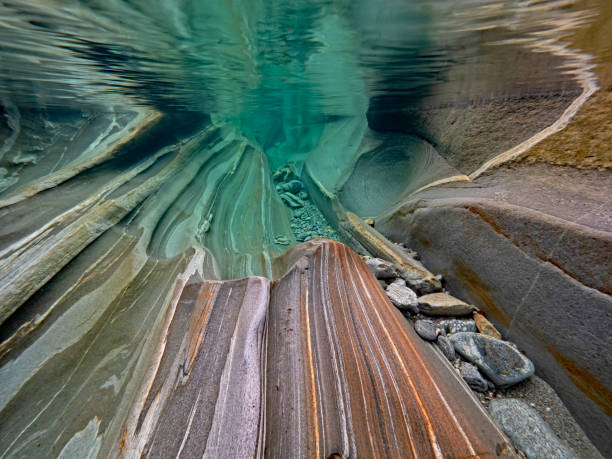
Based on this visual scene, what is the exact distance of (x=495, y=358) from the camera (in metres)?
1.56

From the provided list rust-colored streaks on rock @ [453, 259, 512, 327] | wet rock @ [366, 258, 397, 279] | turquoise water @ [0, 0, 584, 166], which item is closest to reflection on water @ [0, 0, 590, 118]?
turquoise water @ [0, 0, 584, 166]

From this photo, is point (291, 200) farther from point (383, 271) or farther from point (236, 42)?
point (383, 271)

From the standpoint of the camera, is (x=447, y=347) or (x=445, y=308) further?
(x=445, y=308)

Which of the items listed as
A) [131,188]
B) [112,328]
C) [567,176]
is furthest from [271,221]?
[567,176]

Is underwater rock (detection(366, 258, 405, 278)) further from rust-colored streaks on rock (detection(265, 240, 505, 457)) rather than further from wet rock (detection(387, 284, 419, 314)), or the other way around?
rust-colored streaks on rock (detection(265, 240, 505, 457))

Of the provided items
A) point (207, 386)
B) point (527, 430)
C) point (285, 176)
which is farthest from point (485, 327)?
point (285, 176)

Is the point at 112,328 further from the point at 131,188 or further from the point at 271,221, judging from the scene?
the point at 271,221

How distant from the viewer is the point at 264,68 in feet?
20.9

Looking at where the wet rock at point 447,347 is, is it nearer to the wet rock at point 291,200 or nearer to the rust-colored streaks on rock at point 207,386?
the rust-colored streaks on rock at point 207,386

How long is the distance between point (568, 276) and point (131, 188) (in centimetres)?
539

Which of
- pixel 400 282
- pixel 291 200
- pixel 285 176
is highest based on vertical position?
pixel 400 282

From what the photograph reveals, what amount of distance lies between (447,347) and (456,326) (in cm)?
29

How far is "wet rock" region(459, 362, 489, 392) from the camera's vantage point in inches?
57.6

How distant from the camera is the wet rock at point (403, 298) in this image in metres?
2.03
